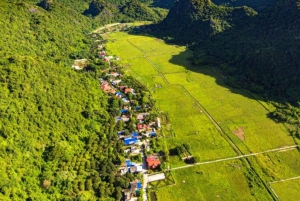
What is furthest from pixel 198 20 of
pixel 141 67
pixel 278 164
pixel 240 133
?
pixel 278 164

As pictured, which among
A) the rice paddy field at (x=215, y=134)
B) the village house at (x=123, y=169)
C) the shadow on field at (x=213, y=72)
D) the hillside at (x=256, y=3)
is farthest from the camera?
the hillside at (x=256, y=3)

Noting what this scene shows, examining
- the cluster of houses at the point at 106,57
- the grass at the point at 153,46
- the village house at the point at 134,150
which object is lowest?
the village house at the point at 134,150

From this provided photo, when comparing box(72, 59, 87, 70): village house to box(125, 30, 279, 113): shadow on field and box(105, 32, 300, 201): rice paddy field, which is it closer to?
box(105, 32, 300, 201): rice paddy field

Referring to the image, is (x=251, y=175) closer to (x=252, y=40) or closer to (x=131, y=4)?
(x=252, y=40)

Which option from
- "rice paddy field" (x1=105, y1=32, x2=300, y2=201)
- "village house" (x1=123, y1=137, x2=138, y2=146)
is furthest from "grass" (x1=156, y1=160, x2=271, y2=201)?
"village house" (x1=123, y1=137, x2=138, y2=146)

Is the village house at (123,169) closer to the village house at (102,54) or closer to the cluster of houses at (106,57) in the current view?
the cluster of houses at (106,57)

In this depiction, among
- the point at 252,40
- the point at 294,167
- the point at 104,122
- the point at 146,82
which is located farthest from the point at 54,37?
the point at 294,167

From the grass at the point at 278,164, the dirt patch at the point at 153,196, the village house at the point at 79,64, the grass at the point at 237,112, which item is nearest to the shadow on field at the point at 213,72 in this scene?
the grass at the point at 237,112
